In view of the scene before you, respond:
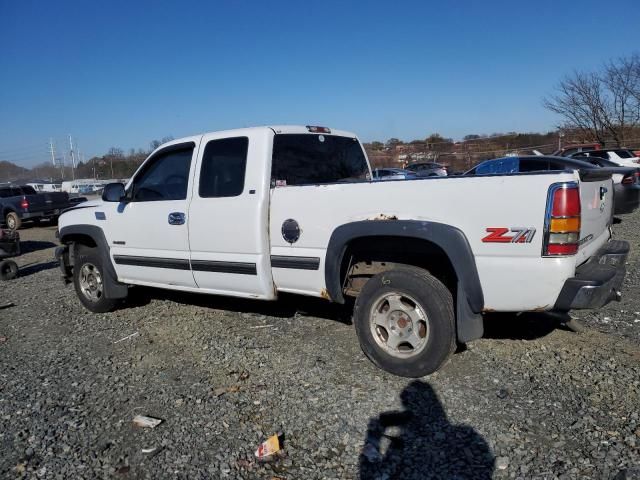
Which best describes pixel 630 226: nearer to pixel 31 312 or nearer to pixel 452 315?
pixel 452 315

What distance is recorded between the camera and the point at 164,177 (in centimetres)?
518

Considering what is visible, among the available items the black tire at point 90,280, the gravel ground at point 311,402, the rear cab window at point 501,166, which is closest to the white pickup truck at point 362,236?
the black tire at point 90,280

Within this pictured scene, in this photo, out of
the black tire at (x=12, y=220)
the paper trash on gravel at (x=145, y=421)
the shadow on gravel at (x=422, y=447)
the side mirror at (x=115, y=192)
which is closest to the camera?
the shadow on gravel at (x=422, y=447)

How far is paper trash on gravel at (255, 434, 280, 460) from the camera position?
2.92 metres

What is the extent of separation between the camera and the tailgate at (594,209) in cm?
335

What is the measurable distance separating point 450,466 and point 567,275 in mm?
1368

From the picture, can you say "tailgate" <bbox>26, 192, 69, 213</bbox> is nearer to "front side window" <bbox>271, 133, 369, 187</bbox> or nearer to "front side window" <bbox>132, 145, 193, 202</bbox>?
"front side window" <bbox>132, 145, 193, 202</bbox>

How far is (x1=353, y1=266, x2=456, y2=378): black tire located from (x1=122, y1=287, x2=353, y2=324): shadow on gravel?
52.2 inches

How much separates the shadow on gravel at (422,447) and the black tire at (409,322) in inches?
13.8

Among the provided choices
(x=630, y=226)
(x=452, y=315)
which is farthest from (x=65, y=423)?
A: (x=630, y=226)

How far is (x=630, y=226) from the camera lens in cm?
1102

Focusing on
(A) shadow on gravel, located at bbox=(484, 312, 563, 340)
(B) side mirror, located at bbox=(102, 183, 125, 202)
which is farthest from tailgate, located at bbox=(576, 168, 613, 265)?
(B) side mirror, located at bbox=(102, 183, 125, 202)

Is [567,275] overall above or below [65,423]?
above

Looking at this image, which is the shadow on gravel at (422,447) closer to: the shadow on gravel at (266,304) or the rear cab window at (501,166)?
the shadow on gravel at (266,304)
